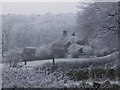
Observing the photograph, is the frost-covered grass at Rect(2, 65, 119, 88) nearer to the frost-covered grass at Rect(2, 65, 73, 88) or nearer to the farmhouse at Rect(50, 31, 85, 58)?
the frost-covered grass at Rect(2, 65, 73, 88)

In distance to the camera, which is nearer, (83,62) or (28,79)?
(28,79)

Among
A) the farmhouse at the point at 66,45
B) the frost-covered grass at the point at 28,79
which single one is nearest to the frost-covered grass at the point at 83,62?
the farmhouse at the point at 66,45

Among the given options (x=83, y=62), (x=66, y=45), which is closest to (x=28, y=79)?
(x=83, y=62)

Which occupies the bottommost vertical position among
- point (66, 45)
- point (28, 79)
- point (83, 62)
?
point (28, 79)

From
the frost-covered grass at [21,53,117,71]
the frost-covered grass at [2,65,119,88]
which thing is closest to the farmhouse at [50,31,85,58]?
the frost-covered grass at [21,53,117,71]

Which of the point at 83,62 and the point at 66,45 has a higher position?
the point at 66,45

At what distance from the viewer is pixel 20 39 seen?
763 inches

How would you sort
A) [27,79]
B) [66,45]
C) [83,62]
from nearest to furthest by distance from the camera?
[27,79] → [83,62] → [66,45]

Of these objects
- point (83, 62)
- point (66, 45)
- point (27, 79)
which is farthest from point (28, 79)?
point (66, 45)

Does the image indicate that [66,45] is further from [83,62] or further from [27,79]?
[27,79]

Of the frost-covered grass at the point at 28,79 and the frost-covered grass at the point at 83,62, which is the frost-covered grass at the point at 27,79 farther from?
the frost-covered grass at the point at 83,62

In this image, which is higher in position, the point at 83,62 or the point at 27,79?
the point at 83,62

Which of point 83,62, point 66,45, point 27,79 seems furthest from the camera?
point 66,45

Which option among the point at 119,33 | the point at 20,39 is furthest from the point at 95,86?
the point at 20,39
